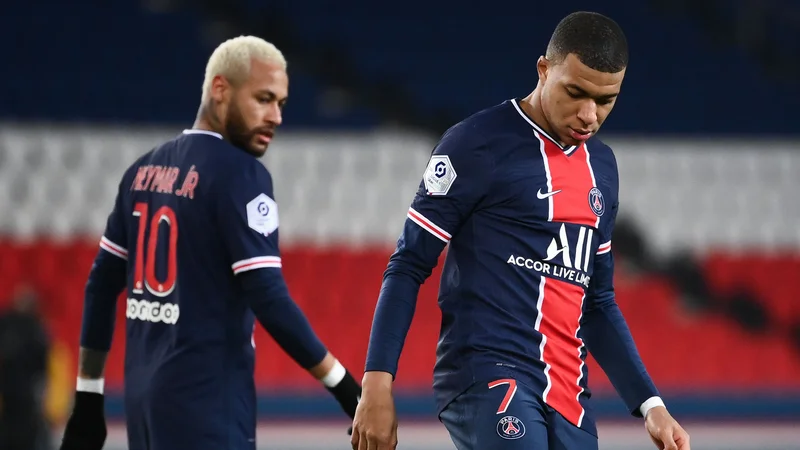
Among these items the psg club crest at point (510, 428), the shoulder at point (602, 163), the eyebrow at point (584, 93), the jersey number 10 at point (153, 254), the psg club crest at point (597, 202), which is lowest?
the psg club crest at point (510, 428)

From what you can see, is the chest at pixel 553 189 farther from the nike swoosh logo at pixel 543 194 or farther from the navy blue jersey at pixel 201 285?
the navy blue jersey at pixel 201 285

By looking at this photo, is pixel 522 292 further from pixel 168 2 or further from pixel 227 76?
pixel 168 2

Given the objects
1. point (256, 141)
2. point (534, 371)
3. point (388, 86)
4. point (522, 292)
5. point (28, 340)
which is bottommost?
point (28, 340)

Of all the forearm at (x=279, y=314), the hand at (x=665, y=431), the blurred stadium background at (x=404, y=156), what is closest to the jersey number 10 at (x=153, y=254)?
the forearm at (x=279, y=314)

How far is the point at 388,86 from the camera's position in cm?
1237

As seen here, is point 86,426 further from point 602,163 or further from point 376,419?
point 602,163

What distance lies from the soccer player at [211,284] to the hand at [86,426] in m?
0.31

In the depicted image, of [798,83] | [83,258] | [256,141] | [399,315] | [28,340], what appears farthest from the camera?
[798,83]

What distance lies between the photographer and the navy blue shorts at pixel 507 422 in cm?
273

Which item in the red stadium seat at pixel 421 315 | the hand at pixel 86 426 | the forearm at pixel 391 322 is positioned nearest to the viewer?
the forearm at pixel 391 322

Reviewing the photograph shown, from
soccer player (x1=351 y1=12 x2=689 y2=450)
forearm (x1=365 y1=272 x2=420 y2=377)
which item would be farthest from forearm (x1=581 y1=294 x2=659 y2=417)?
forearm (x1=365 y1=272 x2=420 y2=377)

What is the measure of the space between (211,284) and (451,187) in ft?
2.71

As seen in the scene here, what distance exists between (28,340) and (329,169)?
4.32 m

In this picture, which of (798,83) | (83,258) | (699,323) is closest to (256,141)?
(83,258)
